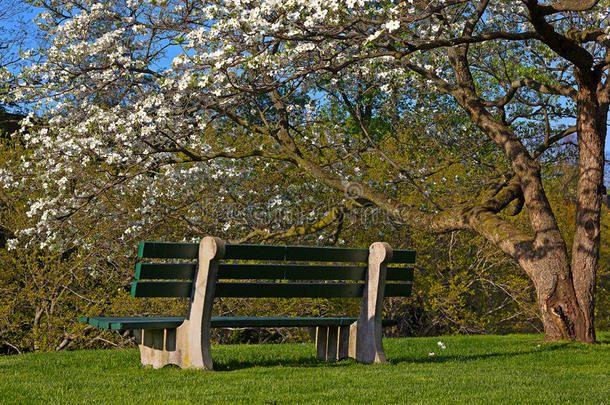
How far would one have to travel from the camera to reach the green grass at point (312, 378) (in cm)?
441

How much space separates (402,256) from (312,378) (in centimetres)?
191

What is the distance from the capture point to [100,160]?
10.6 meters

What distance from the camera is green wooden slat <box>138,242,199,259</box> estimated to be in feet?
17.6

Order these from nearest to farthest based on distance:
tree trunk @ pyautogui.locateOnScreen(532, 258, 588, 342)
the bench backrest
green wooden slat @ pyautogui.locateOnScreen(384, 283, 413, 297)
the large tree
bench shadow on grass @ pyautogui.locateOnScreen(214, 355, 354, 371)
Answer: the bench backrest → bench shadow on grass @ pyautogui.locateOnScreen(214, 355, 354, 371) → green wooden slat @ pyautogui.locateOnScreen(384, 283, 413, 297) → the large tree → tree trunk @ pyautogui.locateOnScreen(532, 258, 588, 342)

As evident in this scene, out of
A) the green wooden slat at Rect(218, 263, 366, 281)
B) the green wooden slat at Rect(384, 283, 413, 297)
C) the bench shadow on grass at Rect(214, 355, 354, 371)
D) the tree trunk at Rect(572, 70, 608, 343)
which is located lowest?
the bench shadow on grass at Rect(214, 355, 354, 371)

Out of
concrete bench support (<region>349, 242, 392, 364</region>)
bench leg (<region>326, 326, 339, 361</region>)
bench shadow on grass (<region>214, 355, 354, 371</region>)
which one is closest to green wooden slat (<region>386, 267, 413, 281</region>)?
concrete bench support (<region>349, 242, 392, 364</region>)

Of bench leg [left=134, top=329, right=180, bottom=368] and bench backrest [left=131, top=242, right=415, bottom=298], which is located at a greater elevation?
bench backrest [left=131, top=242, right=415, bottom=298]

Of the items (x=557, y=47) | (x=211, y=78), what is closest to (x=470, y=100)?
(x=557, y=47)

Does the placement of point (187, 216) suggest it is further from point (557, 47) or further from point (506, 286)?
point (557, 47)

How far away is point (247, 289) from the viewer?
5.98 meters

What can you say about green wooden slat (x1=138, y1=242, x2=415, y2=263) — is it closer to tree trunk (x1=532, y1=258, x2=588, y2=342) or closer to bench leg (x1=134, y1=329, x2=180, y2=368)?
bench leg (x1=134, y1=329, x2=180, y2=368)

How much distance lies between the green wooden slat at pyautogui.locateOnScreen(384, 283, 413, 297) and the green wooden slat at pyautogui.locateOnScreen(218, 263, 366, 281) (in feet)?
1.16

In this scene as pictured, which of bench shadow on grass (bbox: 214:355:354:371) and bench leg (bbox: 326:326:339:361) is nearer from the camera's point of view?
bench shadow on grass (bbox: 214:355:354:371)

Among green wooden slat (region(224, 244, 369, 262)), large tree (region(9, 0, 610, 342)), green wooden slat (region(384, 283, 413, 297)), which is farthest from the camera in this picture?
large tree (region(9, 0, 610, 342))
